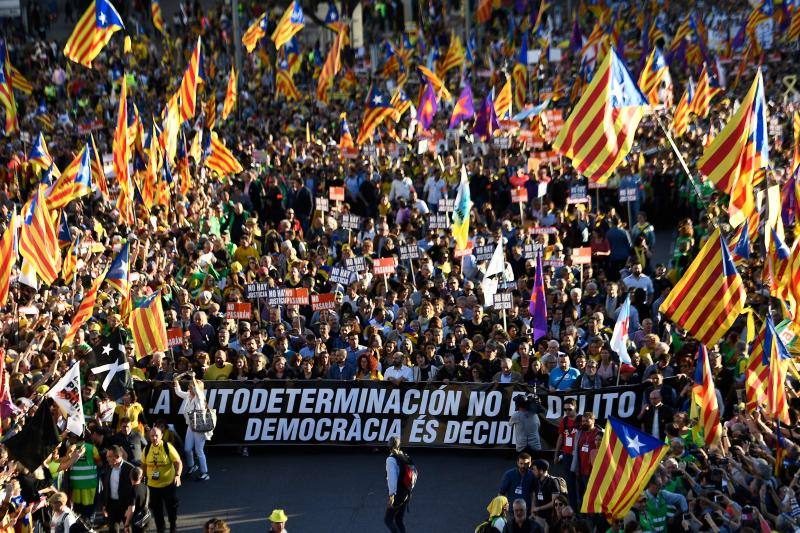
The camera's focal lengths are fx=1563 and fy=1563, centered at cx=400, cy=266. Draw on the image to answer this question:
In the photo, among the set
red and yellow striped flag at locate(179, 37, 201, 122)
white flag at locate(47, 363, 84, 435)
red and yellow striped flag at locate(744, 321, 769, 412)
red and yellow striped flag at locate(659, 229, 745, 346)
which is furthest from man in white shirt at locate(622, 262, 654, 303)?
red and yellow striped flag at locate(179, 37, 201, 122)

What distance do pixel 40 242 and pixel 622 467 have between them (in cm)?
925

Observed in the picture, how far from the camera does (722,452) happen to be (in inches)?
549

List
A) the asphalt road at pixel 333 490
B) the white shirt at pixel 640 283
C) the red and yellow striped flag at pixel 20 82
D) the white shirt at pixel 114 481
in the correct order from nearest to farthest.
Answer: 1. the white shirt at pixel 114 481
2. the asphalt road at pixel 333 490
3. the white shirt at pixel 640 283
4. the red and yellow striped flag at pixel 20 82

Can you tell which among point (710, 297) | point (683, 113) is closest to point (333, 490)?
point (710, 297)

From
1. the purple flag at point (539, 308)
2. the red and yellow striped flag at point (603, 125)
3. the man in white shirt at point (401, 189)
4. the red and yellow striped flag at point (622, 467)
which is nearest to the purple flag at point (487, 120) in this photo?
the man in white shirt at point (401, 189)

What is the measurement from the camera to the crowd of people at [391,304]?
14.4 metres

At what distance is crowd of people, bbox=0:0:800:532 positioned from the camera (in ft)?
47.2

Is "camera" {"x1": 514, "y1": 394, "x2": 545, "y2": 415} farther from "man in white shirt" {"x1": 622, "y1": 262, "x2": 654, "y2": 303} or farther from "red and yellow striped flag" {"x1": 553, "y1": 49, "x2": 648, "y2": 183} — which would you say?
"man in white shirt" {"x1": 622, "y1": 262, "x2": 654, "y2": 303}

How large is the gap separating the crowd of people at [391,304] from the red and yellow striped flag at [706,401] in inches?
7.2

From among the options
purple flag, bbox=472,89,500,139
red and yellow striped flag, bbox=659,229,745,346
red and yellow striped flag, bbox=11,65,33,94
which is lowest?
red and yellow striped flag, bbox=659,229,745,346

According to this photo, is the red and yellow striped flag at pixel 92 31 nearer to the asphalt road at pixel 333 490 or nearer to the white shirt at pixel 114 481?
the asphalt road at pixel 333 490

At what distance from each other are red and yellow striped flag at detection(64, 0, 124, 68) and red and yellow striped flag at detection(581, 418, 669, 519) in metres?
14.9

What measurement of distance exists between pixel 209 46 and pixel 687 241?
76.2 ft

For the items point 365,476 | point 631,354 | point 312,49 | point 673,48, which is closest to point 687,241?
point 631,354
